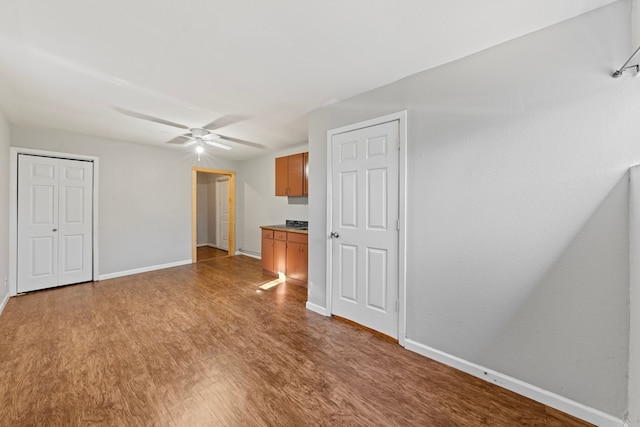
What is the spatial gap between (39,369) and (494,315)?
3.41 metres

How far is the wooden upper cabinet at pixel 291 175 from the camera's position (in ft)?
15.0

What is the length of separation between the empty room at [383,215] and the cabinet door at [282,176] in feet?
4.91

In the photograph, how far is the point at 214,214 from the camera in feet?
24.4

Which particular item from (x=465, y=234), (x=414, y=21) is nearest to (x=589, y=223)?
(x=465, y=234)

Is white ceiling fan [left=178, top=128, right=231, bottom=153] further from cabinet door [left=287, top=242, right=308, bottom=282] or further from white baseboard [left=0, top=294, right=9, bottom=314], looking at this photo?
white baseboard [left=0, top=294, right=9, bottom=314]

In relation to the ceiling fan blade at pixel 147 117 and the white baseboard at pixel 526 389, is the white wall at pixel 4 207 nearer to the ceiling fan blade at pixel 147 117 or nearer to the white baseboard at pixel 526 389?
the ceiling fan blade at pixel 147 117

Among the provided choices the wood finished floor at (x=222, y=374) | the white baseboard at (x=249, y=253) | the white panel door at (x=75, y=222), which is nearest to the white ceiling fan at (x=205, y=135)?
the white panel door at (x=75, y=222)

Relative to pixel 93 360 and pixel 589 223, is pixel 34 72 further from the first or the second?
pixel 589 223

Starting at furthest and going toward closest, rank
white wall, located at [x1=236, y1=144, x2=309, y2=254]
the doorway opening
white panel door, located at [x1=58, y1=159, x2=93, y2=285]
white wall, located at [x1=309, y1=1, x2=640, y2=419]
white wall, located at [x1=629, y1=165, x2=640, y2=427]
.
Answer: the doorway opening
white wall, located at [x1=236, y1=144, x2=309, y2=254]
white panel door, located at [x1=58, y1=159, x2=93, y2=285]
white wall, located at [x1=309, y1=1, x2=640, y2=419]
white wall, located at [x1=629, y1=165, x2=640, y2=427]

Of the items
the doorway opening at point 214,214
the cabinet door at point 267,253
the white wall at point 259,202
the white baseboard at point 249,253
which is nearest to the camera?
the cabinet door at point 267,253

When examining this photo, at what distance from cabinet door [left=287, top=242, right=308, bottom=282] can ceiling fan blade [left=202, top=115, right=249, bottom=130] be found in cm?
Answer: 206

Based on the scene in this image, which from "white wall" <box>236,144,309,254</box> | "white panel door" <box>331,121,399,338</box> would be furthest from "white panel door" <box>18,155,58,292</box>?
"white panel door" <box>331,121,399,338</box>

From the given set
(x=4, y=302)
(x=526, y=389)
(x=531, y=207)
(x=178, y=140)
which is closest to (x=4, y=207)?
(x=4, y=302)

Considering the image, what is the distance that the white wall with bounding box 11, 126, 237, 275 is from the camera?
4.06 m
